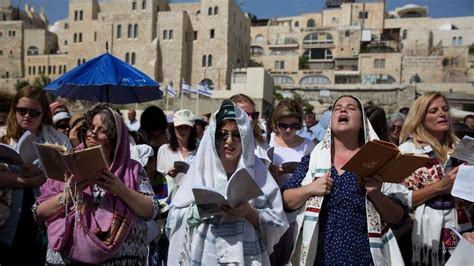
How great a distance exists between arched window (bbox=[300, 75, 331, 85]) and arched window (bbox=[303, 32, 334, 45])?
350 inches

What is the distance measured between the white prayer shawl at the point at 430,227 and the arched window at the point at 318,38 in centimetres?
5884

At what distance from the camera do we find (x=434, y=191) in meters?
3.30

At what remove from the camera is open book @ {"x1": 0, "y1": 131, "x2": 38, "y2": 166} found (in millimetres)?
3217

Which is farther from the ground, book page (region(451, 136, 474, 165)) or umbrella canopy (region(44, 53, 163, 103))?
umbrella canopy (region(44, 53, 163, 103))

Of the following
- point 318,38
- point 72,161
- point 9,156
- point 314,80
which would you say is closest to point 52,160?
point 72,161

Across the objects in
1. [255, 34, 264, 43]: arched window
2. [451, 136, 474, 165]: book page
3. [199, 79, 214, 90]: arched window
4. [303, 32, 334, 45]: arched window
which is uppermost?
[255, 34, 264, 43]: arched window

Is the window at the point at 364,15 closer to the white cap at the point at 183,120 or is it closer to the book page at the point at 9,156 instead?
the white cap at the point at 183,120

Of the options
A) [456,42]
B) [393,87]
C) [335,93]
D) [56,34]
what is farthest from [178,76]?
[456,42]

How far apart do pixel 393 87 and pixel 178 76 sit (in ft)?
76.4

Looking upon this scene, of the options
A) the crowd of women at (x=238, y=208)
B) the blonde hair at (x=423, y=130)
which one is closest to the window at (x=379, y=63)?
the blonde hair at (x=423, y=130)

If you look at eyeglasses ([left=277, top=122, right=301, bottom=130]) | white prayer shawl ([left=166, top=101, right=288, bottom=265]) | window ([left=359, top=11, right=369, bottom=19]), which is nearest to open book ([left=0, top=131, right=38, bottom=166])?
white prayer shawl ([left=166, top=101, right=288, bottom=265])

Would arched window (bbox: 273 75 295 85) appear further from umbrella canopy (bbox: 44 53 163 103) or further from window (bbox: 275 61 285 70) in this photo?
umbrella canopy (bbox: 44 53 163 103)

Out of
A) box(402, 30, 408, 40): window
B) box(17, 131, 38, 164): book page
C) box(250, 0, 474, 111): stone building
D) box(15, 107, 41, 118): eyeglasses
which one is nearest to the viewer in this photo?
box(17, 131, 38, 164): book page

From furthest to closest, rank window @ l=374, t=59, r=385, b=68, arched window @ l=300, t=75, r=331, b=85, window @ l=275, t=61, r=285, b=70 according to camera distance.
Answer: window @ l=275, t=61, r=285, b=70, arched window @ l=300, t=75, r=331, b=85, window @ l=374, t=59, r=385, b=68
